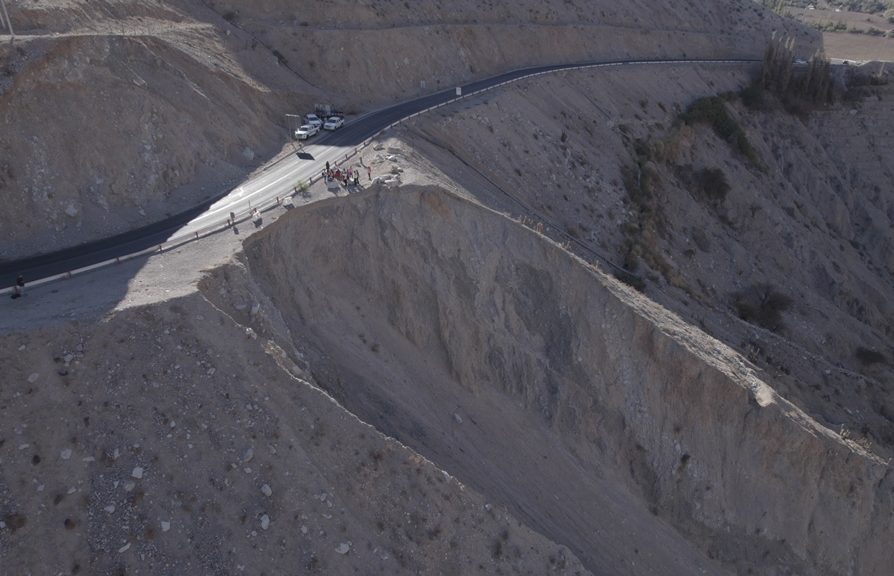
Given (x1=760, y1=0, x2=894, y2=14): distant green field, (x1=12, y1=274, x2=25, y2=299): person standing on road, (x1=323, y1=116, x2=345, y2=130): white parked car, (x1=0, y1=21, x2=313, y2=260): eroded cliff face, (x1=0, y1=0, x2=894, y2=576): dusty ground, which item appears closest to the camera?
(x1=0, y1=0, x2=894, y2=576): dusty ground

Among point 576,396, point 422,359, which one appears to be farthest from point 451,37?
point 576,396

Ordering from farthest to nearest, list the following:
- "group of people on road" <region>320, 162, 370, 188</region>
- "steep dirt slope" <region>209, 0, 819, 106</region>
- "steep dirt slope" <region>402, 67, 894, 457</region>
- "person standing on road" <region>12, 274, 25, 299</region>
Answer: "steep dirt slope" <region>209, 0, 819, 106</region>
"steep dirt slope" <region>402, 67, 894, 457</region>
"group of people on road" <region>320, 162, 370, 188</region>
"person standing on road" <region>12, 274, 25, 299</region>

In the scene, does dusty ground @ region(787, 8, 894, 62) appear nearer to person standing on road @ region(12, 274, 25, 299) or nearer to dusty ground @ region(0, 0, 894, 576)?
dusty ground @ region(0, 0, 894, 576)

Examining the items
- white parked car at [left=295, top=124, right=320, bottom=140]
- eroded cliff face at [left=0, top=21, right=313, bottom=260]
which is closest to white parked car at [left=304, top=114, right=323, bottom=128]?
white parked car at [left=295, top=124, right=320, bottom=140]

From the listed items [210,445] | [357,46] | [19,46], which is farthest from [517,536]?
[357,46]

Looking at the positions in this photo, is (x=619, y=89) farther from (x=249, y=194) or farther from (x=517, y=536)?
(x=517, y=536)

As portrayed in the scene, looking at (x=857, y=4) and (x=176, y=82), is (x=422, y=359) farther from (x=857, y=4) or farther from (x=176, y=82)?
(x=857, y=4)
